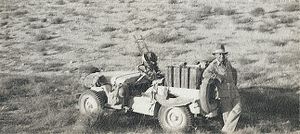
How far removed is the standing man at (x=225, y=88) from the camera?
33.3 ft

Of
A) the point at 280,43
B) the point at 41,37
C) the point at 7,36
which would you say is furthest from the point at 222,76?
the point at 7,36

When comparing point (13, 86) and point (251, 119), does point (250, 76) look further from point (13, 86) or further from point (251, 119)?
point (13, 86)

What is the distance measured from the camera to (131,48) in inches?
866

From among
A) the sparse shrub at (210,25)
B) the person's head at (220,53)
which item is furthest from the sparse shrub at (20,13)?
the person's head at (220,53)

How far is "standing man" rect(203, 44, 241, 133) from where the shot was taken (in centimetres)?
1014

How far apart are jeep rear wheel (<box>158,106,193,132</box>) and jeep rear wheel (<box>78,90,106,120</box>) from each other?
1588 mm

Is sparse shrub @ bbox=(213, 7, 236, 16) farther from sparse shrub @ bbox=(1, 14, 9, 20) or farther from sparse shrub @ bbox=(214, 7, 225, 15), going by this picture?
sparse shrub @ bbox=(1, 14, 9, 20)

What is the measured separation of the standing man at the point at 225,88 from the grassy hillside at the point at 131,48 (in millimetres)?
434

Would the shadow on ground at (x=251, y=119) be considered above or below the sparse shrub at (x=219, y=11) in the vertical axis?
below

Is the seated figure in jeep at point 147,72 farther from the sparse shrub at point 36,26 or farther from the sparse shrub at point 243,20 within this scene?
the sparse shrub at point 36,26

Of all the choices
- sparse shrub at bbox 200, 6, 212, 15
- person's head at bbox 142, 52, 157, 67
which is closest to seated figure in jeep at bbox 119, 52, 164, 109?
person's head at bbox 142, 52, 157, 67

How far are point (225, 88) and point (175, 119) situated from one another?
1120 mm

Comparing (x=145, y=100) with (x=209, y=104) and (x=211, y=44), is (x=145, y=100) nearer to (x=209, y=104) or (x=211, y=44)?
(x=209, y=104)

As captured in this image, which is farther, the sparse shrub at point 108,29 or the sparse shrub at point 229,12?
the sparse shrub at point 229,12
